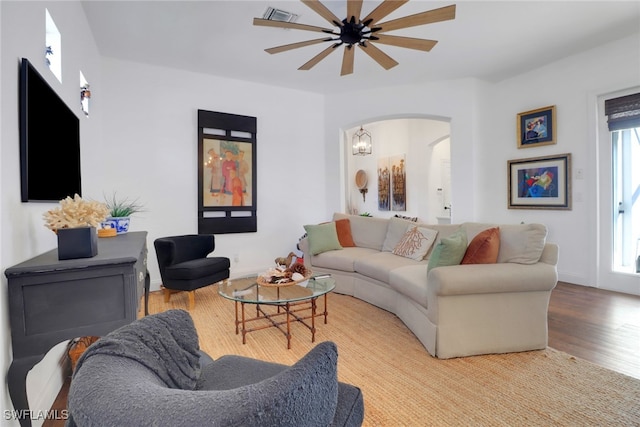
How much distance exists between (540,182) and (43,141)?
5.22 metres

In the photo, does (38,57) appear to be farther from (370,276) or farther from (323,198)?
(323,198)

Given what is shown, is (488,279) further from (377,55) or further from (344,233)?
(344,233)

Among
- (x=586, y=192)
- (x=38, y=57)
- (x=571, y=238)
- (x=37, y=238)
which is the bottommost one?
(x=571, y=238)

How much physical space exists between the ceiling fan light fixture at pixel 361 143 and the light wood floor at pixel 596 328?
471 centimetres

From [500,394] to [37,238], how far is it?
8.90 ft

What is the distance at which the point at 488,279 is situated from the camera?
2.15 meters

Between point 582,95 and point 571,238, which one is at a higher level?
point 582,95

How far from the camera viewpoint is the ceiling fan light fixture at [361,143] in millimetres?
7270

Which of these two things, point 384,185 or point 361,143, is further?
point 384,185

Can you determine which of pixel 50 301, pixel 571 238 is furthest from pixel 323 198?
pixel 50 301

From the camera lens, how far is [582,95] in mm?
3881

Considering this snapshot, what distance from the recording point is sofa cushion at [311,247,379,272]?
12.0 feet

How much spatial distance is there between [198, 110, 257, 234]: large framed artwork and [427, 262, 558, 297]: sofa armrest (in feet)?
10.2

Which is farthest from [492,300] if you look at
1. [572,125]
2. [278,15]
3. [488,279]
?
[572,125]
